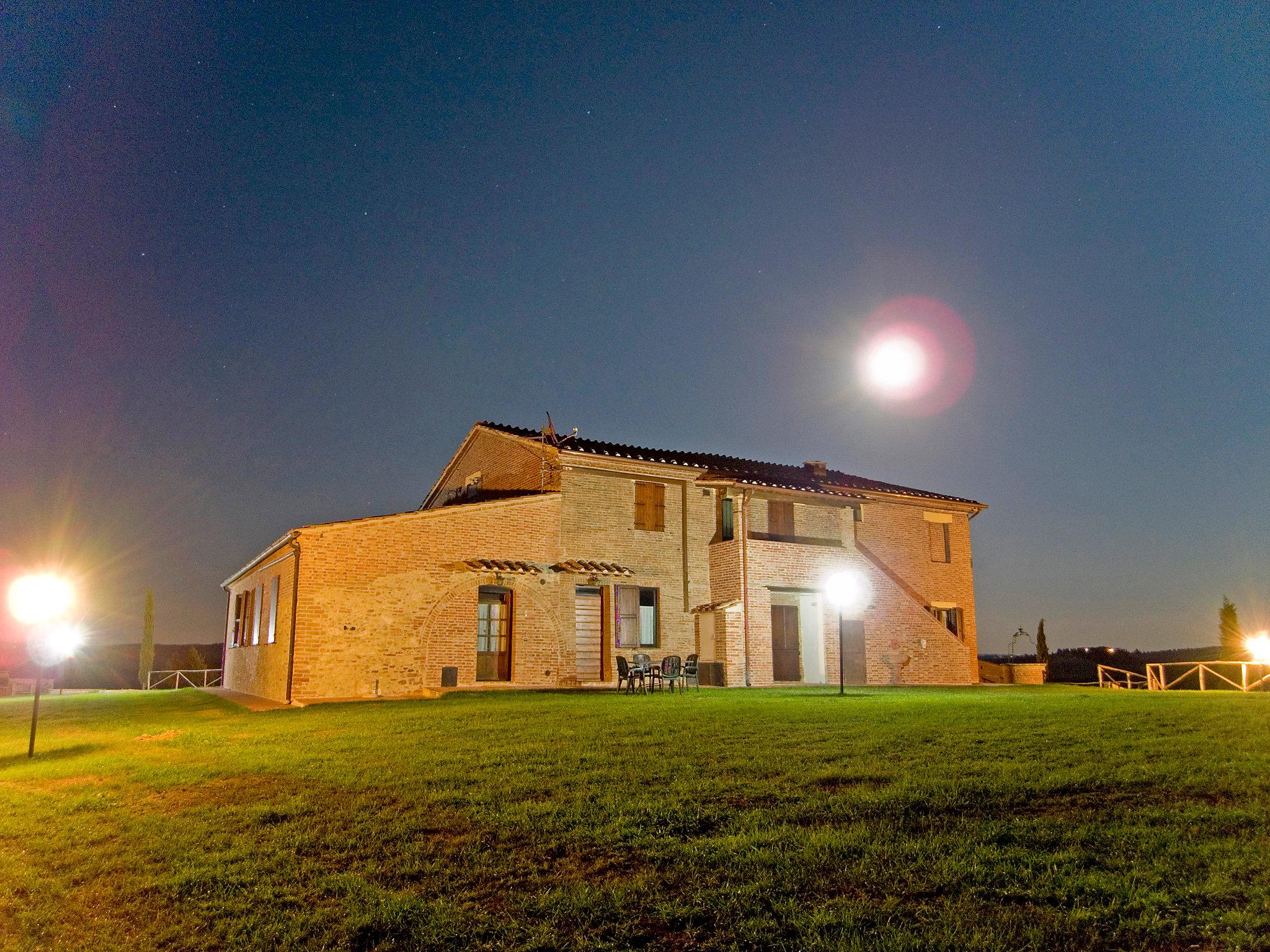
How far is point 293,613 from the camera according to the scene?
18.0 meters

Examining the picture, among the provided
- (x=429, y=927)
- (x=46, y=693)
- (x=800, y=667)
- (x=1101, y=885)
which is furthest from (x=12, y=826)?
(x=46, y=693)

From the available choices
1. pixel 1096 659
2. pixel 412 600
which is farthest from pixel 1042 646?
pixel 412 600

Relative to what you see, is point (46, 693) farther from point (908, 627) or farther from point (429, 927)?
point (429, 927)

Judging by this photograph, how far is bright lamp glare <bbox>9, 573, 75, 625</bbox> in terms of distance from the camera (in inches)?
447

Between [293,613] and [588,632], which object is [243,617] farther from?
[588,632]

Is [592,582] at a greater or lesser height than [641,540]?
lesser

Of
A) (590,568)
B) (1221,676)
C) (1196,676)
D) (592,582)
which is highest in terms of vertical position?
(590,568)

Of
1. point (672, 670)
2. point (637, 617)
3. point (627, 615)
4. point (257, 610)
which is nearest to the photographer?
point (672, 670)

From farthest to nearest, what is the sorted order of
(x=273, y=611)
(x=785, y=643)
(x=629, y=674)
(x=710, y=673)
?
(x=785, y=643) < (x=710, y=673) < (x=273, y=611) < (x=629, y=674)

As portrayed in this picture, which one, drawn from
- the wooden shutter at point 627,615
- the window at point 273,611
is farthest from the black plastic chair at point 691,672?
the window at point 273,611

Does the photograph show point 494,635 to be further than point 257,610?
No

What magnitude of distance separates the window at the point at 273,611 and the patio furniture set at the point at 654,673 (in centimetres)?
764

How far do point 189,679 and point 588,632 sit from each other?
62.5 ft

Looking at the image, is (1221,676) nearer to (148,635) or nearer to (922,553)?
(922,553)
